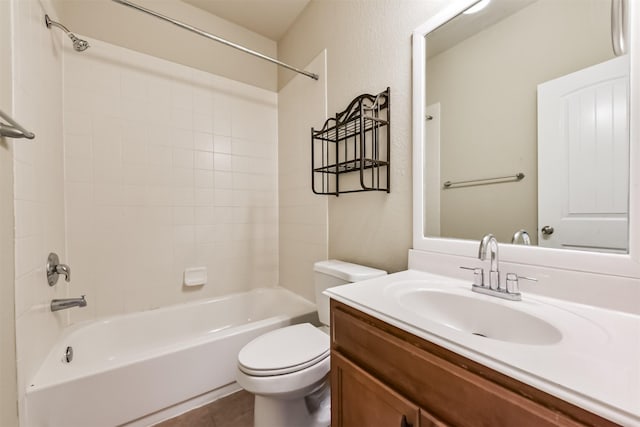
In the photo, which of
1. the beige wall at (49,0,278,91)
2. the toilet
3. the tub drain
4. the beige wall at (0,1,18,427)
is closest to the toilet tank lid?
the toilet

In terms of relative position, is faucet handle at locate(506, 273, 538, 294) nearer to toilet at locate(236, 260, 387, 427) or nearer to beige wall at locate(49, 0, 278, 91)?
toilet at locate(236, 260, 387, 427)

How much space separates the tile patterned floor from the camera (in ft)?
4.30

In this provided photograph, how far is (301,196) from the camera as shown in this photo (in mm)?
2041

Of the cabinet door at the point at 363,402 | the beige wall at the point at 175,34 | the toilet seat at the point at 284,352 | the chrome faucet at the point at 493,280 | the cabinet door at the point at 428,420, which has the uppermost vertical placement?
the beige wall at the point at 175,34

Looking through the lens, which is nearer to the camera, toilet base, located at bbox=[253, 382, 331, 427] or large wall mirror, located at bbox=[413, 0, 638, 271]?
large wall mirror, located at bbox=[413, 0, 638, 271]

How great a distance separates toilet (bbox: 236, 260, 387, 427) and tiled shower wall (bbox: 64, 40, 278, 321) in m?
1.06

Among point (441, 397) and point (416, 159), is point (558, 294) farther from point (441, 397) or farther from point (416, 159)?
point (416, 159)

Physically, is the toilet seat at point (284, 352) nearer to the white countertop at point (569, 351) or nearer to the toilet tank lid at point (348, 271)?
the toilet tank lid at point (348, 271)

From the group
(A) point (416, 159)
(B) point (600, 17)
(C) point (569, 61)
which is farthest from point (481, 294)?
(B) point (600, 17)

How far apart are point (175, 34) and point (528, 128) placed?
2308mm

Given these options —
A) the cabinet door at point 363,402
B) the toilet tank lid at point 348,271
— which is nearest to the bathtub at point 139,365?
the toilet tank lid at point 348,271

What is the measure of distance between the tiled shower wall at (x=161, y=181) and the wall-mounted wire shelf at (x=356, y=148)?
740 mm

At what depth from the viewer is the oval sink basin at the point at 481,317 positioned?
68 cm

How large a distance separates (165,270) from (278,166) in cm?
124
